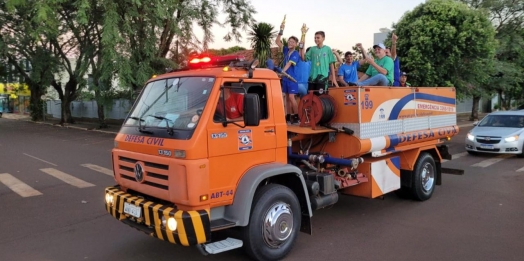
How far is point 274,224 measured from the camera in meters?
4.64

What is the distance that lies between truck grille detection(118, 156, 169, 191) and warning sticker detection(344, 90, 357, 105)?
9.50 ft

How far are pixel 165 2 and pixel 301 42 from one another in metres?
12.9

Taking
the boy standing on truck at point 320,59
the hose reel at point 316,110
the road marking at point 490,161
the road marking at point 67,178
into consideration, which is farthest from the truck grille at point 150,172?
the road marking at point 490,161

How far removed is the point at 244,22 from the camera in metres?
21.9

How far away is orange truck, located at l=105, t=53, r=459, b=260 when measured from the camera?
4.12 m

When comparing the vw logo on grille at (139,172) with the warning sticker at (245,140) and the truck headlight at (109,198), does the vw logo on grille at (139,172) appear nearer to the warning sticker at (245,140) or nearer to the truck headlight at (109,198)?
the truck headlight at (109,198)

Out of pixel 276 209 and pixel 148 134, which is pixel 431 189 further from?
pixel 148 134

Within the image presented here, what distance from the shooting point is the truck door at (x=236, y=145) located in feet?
14.0

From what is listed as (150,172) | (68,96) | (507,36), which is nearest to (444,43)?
(507,36)

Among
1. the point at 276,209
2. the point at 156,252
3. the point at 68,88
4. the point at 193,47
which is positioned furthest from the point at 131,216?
the point at 68,88

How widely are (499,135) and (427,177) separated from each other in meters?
6.27

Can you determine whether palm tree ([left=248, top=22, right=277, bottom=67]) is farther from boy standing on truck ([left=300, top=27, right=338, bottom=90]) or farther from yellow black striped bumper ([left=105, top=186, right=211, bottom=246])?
yellow black striped bumper ([left=105, top=186, right=211, bottom=246])

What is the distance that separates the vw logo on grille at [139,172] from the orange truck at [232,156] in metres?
0.02

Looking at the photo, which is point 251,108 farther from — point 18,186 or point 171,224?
point 18,186
